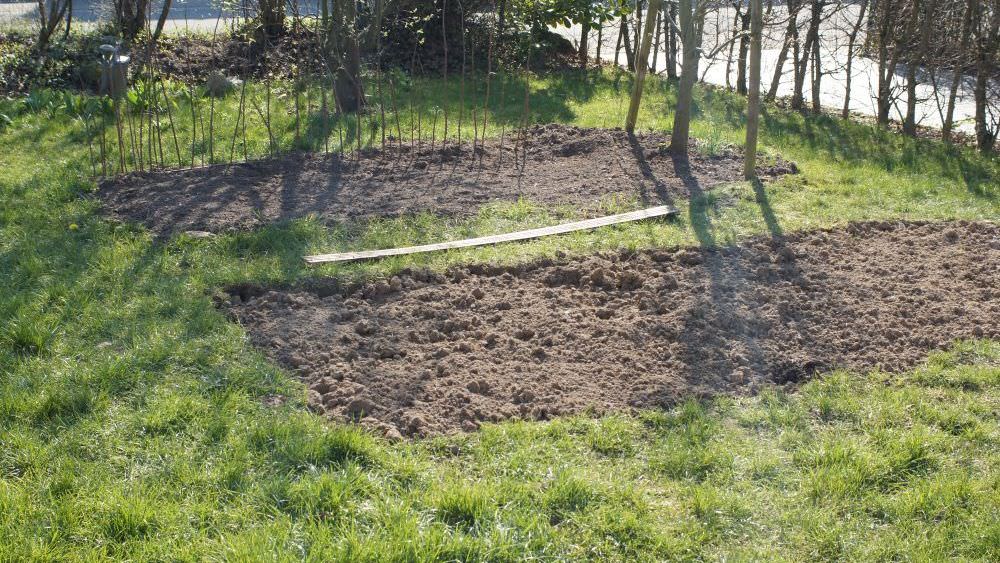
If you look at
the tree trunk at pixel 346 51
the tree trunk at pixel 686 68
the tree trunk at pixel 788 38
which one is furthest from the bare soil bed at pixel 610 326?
the tree trunk at pixel 788 38

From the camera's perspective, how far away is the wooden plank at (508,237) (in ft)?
19.7

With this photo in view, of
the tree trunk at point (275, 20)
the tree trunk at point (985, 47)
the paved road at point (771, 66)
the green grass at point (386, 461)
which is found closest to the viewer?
the green grass at point (386, 461)

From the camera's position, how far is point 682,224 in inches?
268

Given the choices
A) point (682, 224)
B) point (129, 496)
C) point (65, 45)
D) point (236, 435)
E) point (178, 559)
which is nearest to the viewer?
point (178, 559)

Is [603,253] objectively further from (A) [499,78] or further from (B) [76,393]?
(A) [499,78]

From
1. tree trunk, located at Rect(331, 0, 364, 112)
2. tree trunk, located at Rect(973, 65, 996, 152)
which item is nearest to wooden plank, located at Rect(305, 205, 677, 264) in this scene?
tree trunk, located at Rect(331, 0, 364, 112)

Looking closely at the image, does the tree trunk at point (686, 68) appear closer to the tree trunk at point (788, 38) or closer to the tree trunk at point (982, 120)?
the tree trunk at point (788, 38)

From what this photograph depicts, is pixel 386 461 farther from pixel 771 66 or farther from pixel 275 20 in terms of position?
pixel 771 66

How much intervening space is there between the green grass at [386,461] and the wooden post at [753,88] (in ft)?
10.2

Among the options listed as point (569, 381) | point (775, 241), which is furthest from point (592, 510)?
point (775, 241)

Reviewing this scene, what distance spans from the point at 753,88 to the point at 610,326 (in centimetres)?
338

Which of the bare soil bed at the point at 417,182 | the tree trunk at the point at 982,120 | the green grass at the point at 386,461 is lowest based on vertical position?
the green grass at the point at 386,461

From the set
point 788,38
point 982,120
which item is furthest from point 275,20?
point 982,120

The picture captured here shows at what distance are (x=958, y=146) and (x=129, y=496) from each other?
35.1 ft
